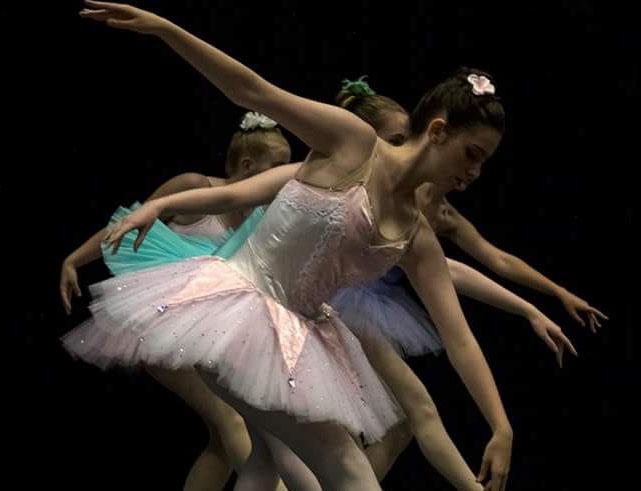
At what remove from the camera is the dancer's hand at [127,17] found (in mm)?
2094

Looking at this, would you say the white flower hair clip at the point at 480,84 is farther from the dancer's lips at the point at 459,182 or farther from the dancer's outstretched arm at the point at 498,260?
the dancer's outstretched arm at the point at 498,260

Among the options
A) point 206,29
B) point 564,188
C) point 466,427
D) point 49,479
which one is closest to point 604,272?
point 564,188

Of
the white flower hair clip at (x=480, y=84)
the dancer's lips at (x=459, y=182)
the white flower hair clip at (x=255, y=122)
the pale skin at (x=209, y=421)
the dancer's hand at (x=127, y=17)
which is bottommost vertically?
the pale skin at (x=209, y=421)

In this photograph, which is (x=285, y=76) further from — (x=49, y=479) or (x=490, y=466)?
(x=490, y=466)

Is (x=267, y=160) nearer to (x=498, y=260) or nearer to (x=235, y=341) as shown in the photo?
(x=498, y=260)

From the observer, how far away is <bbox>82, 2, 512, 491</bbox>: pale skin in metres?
2.14

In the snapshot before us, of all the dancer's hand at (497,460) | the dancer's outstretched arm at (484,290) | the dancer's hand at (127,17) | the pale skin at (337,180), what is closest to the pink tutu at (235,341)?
the pale skin at (337,180)

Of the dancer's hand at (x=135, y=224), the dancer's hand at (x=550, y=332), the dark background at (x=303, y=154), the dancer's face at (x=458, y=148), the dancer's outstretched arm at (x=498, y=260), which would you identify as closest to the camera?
the dancer's hand at (x=135, y=224)

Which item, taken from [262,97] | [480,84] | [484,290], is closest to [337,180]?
[262,97]

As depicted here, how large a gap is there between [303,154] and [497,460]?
1.67 meters

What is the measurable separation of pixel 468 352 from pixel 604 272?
4.72ft

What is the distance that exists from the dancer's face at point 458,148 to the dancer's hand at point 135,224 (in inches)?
19.6

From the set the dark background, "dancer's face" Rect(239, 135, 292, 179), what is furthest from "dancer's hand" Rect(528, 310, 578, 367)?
the dark background

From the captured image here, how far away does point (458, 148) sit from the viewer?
7.52ft
